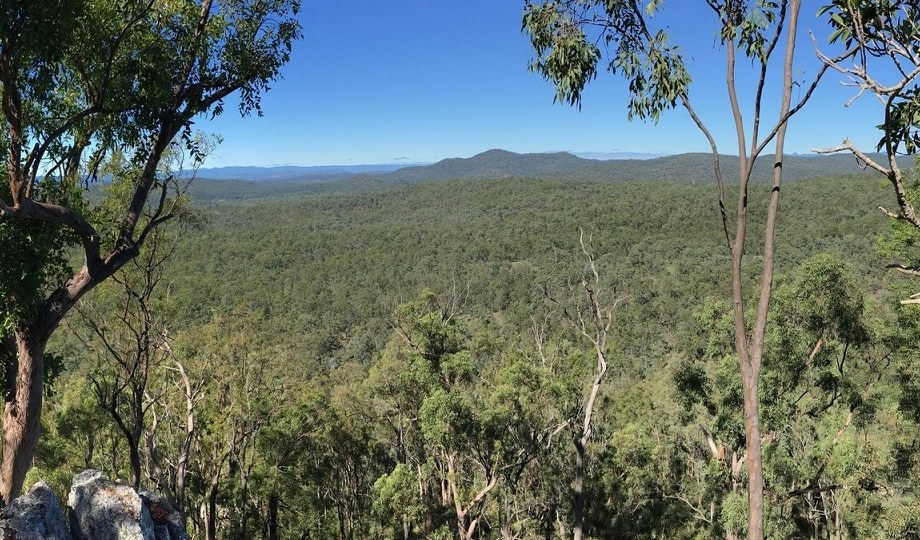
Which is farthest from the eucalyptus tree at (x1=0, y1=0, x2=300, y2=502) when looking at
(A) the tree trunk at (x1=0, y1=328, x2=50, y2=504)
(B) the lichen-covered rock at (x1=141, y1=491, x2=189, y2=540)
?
(B) the lichen-covered rock at (x1=141, y1=491, x2=189, y2=540)

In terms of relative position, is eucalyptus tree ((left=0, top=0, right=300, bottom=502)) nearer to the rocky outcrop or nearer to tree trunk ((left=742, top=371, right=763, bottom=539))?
the rocky outcrop

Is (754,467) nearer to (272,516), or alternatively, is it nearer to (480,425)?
(480,425)

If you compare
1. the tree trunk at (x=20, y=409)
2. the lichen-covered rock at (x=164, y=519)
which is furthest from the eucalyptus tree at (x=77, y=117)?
the lichen-covered rock at (x=164, y=519)

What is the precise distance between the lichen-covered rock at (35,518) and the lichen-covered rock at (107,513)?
0.44ft

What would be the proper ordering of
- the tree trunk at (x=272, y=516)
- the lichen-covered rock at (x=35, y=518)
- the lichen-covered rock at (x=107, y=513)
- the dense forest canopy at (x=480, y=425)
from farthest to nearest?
the tree trunk at (x=272, y=516) < the dense forest canopy at (x=480, y=425) < the lichen-covered rock at (x=107, y=513) < the lichen-covered rock at (x=35, y=518)

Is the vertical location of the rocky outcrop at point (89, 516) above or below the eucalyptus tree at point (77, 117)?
below

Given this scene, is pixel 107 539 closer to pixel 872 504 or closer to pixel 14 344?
pixel 14 344

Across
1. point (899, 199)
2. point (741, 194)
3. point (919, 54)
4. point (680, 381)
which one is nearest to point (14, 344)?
point (741, 194)

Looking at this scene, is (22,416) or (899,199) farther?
(22,416)

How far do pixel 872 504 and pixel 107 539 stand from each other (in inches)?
560

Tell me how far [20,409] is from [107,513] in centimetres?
122

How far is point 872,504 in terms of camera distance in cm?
1125

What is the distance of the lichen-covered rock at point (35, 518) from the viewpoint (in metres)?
3.49

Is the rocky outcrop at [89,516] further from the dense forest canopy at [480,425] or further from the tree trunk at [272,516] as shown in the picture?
the tree trunk at [272,516]
